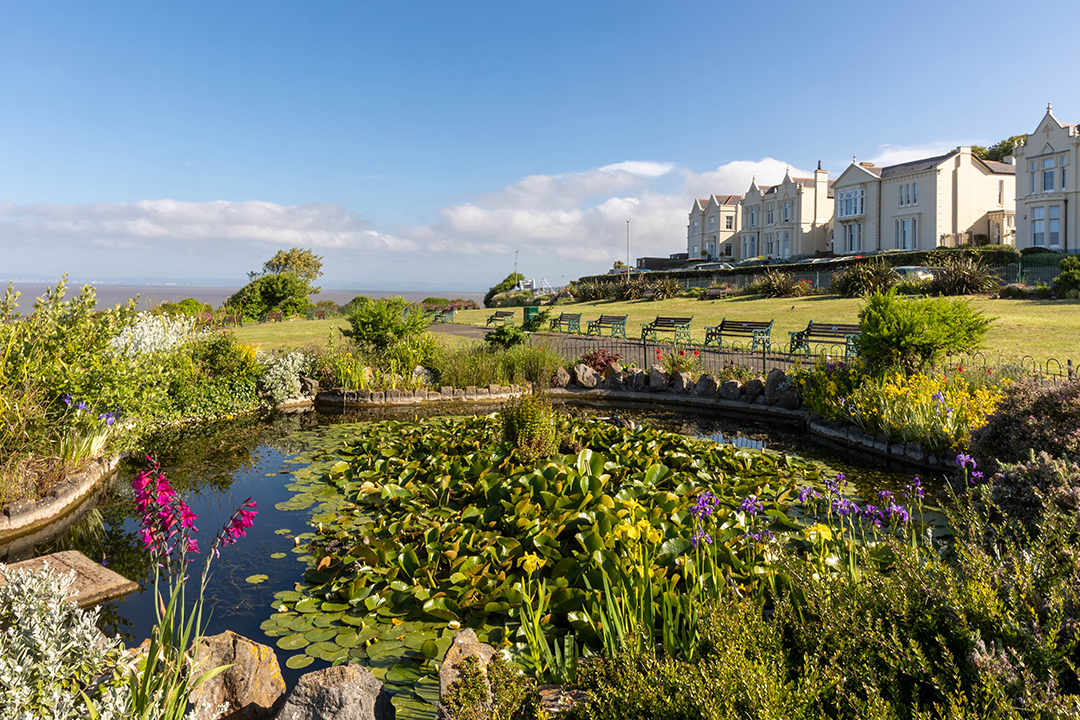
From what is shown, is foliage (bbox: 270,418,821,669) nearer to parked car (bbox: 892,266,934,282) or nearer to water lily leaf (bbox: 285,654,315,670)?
water lily leaf (bbox: 285,654,315,670)

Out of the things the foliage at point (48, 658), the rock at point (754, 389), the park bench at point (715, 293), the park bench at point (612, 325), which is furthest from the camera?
the park bench at point (715, 293)

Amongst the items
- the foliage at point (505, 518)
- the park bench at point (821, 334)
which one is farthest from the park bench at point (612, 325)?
the foliage at point (505, 518)

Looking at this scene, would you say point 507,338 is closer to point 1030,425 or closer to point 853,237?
point 1030,425

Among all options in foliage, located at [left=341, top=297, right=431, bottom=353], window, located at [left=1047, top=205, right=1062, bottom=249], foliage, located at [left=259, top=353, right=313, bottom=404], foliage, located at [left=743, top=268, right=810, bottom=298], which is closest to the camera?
foliage, located at [left=259, top=353, right=313, bottom=404]

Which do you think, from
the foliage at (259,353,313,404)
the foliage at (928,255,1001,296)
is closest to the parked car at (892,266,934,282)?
the foliage at (928,255,1001,296)

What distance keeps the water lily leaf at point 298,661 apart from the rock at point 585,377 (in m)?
9.37

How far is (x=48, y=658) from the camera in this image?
84.0 inches

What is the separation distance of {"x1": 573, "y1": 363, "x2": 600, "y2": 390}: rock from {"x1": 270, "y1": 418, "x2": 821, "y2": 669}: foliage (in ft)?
15.9

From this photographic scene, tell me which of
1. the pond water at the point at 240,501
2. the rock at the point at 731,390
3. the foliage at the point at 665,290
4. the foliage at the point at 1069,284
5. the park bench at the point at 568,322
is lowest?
the pond water at the point at 240,501

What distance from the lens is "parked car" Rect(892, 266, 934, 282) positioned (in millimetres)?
25766

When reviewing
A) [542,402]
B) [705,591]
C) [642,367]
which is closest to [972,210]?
[642,367]

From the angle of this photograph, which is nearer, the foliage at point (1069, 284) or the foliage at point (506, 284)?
the foliage at point (1069, 284)

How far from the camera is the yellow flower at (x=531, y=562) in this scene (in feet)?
13.4

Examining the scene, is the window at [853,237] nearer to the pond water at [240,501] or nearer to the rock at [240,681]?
the pond water at [240,501]
